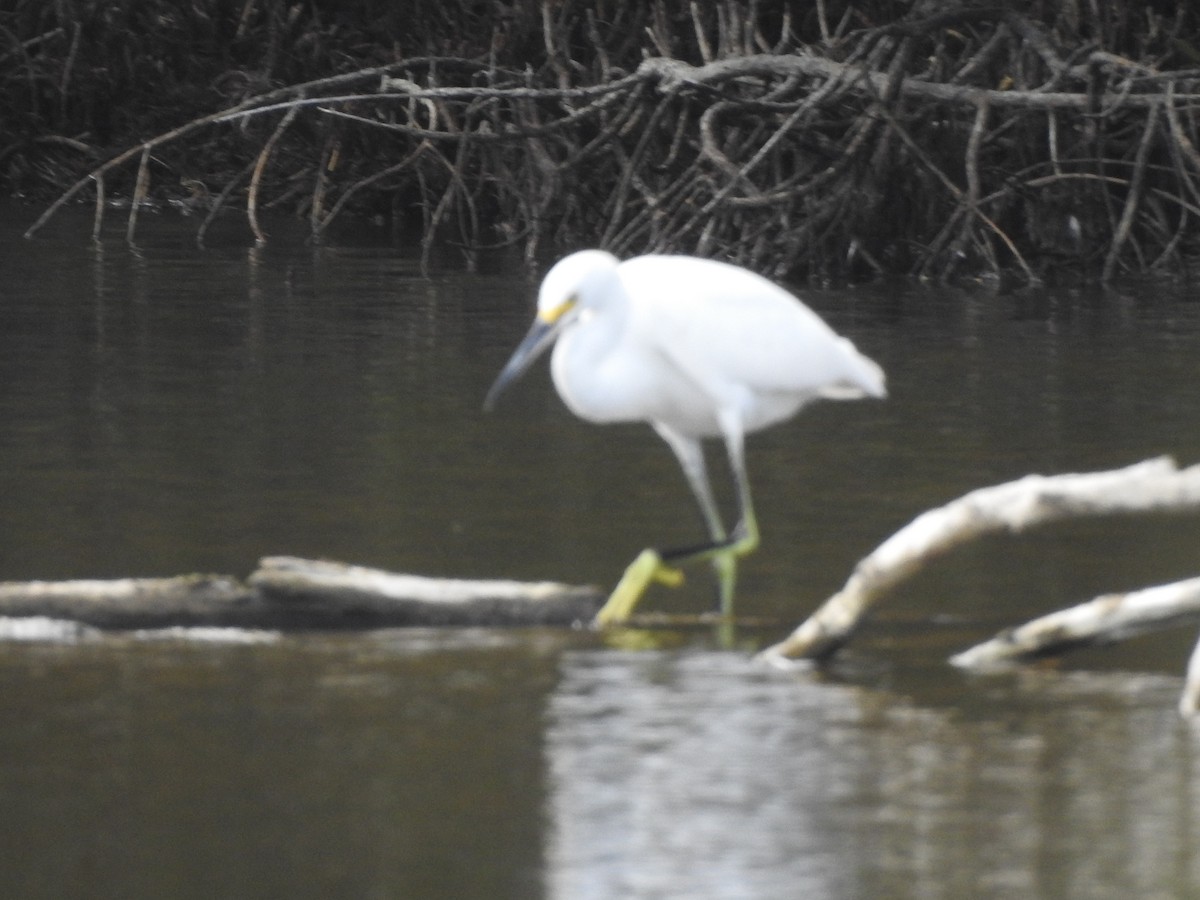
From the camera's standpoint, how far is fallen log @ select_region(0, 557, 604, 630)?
15.7 ft

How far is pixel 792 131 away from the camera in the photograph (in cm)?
1122

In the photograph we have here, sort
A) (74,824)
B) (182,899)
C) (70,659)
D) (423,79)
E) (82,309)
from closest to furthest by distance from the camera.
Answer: (182,899)
(74,824)
(70,659)
(82,309)
(423,79)

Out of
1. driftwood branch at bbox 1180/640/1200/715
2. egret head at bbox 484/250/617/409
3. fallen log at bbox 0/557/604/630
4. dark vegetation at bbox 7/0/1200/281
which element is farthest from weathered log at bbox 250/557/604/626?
dark vegetation at bbox 7/0/1200/281

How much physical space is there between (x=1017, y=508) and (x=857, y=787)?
0.62 meters

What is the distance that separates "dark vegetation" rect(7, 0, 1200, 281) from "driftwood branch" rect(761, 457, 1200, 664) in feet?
21.4

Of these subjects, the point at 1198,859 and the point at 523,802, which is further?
the point at 523,802

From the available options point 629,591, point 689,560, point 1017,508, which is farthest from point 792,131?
point 1017,508

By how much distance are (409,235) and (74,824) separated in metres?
11.1

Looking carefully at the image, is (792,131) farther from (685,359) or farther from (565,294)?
(565,294)

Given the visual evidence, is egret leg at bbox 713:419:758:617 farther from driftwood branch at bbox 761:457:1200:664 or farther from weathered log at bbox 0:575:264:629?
weathered log at bbox 0:575:264:629

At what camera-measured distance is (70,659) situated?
4.70 metres

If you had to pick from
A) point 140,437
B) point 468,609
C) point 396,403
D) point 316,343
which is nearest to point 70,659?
point 468,609

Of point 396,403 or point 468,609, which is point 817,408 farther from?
point 468,609

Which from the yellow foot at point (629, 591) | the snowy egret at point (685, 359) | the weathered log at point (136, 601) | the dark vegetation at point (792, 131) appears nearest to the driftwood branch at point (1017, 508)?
the yellow foot at point (629, 591)
